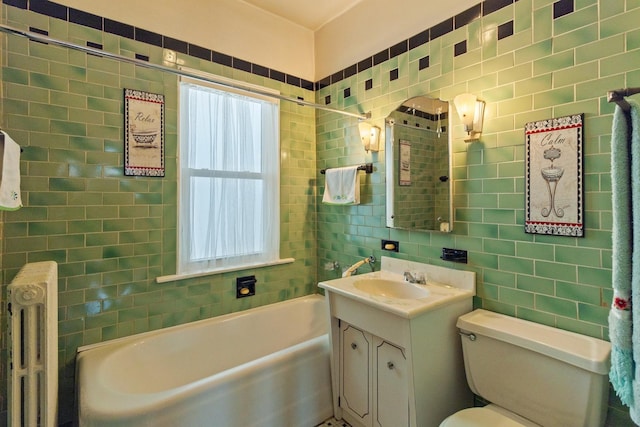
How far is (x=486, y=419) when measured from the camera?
1341 mm

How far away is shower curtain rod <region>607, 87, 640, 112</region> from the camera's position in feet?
2.70

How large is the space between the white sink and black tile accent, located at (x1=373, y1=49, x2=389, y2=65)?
5.16 feet

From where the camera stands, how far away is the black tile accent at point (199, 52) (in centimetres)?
215

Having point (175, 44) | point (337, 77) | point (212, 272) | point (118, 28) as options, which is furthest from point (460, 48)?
point (212, 272)

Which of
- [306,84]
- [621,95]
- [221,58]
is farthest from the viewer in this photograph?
[306,84]

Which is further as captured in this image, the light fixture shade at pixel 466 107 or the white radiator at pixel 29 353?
the light fixture shade at pixel 466 107

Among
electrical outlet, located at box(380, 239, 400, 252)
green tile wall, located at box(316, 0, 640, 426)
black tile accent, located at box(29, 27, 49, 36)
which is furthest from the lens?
electrical outlet, located at box(380, 239, 400, 252)

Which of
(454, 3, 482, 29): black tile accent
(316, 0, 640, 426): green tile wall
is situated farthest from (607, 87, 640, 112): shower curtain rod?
(454, 3, 482, 29): black tile accent

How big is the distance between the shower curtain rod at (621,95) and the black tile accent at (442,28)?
1235 millimetres

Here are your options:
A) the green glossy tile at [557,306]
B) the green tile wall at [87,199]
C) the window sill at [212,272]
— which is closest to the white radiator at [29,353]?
the green tile wall at [87,199]

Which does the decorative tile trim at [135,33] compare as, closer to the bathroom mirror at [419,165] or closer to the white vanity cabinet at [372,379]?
the bathroom mirror at [419,165]

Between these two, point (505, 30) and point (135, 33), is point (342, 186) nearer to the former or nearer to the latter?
point (505, 30)

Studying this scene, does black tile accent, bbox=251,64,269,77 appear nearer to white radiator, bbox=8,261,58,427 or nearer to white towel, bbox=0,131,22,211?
white towel, bbox=0,131,22,211

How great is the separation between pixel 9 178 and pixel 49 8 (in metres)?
1.17
